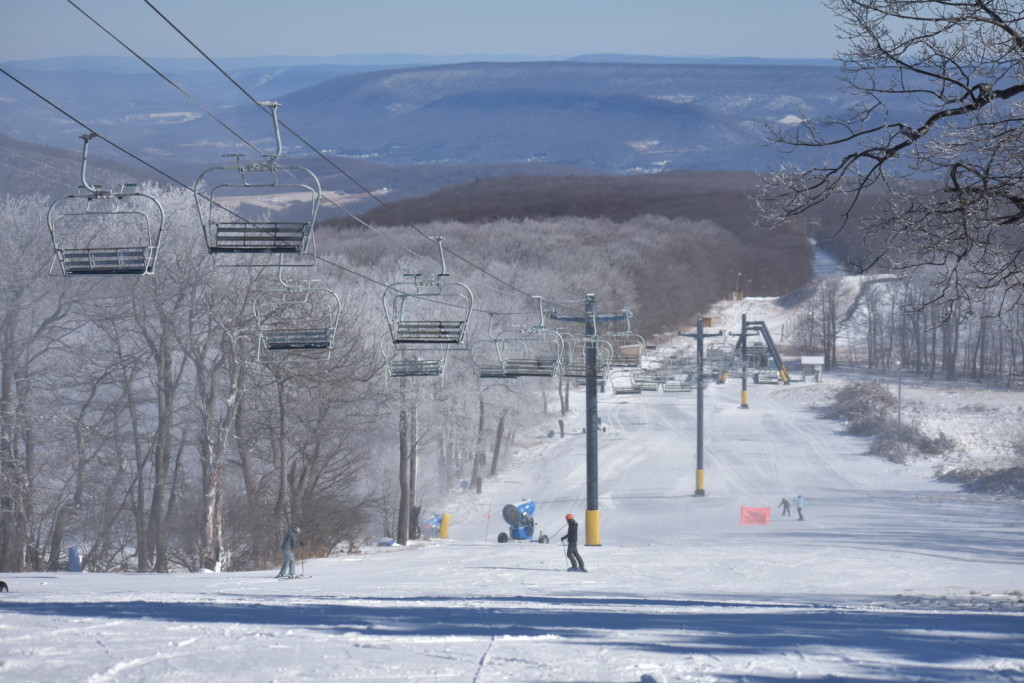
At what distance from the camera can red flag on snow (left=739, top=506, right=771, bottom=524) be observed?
107 ft

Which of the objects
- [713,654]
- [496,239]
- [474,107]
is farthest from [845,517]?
[474,107]

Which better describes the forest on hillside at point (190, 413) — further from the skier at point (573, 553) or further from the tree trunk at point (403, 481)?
the skier at point (573, 553)

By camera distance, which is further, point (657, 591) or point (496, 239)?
point (496, 239)

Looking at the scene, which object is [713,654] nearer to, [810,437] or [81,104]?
[810,437]

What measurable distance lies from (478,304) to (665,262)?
38.4 m

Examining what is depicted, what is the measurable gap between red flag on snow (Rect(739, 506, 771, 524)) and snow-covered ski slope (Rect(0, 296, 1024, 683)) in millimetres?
653

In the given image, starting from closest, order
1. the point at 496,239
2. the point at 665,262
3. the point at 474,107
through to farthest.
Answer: the point at 496,239 < the point at 665,262 < the point at 474,107

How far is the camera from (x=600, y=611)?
11.6 meters

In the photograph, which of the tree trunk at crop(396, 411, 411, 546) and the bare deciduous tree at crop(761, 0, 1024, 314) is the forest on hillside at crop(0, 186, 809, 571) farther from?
the bare deciduous tree at crop(761, 0, 1024, 314)

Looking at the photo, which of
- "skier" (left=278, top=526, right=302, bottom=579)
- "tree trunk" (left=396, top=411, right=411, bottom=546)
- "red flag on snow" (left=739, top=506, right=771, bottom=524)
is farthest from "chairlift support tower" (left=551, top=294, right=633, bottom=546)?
"red flag on snow" (left=739, top=506, right=771, bottom=524)

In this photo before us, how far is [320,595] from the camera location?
1355 cm

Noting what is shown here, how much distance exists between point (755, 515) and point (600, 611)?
22405 mm

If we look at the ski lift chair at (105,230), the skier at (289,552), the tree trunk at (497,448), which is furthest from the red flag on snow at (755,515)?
the ski lift chair at (105,230)

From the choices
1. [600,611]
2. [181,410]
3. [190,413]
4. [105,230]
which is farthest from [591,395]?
[190,413]
